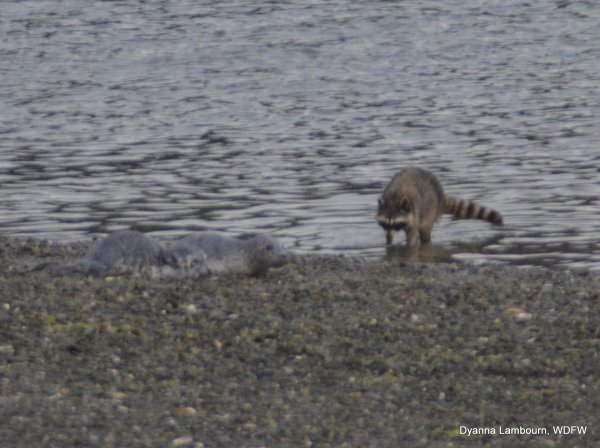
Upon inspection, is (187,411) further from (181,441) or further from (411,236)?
(411,236)

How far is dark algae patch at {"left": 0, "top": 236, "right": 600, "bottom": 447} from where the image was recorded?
27.0 feet

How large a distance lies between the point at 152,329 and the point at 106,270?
2.42 metres

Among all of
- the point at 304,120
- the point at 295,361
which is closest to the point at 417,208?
the point at 295,361

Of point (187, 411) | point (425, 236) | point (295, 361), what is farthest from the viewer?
point (425, 236)

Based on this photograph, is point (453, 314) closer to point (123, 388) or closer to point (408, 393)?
point (408, 393)

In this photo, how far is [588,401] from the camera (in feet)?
28.9

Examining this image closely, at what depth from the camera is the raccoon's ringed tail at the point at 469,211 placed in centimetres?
1614

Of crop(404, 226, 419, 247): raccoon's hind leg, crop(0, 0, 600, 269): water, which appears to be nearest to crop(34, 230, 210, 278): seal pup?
crop(0, 0, 600, 269): water

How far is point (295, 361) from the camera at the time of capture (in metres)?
9.73

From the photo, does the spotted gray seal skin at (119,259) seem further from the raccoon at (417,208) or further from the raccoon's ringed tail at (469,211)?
the raccoon's ringed tail at (469,211)

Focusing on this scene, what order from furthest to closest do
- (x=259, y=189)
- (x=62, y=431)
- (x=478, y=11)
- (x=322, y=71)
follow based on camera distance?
1. (x=478, y=11)
2. (x=322, y=71)
3. (x=259, y=189)
4. (x=62, y=431)

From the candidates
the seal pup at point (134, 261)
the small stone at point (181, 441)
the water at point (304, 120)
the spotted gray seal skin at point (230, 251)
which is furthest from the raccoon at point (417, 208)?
the small stone at point (181, 441)

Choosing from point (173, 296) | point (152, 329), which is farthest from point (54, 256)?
point (152, 329)

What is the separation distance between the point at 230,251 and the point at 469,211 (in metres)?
4.24
